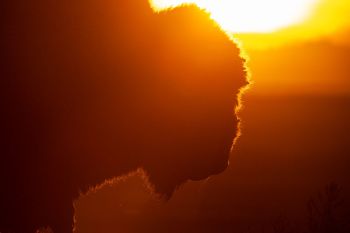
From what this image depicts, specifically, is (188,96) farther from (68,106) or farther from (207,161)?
(68,106)

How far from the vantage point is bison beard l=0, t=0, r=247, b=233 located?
2.14 m

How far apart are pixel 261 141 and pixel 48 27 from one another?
619 inches

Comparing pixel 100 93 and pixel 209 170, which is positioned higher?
pixel 100 93

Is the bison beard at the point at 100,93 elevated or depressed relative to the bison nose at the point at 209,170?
elevated

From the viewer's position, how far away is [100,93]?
2.19 meters

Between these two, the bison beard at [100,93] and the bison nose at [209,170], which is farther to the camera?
the bison nose at [209,170]

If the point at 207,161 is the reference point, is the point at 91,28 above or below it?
above

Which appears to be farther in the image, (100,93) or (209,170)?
(209,170)

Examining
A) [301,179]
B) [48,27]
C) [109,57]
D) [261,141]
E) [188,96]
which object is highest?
[261,141]

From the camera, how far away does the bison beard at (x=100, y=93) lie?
7.02ft

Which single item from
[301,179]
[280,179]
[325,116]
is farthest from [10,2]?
[325,116]

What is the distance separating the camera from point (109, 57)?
85.2 inches

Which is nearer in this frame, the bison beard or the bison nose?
the bison beard

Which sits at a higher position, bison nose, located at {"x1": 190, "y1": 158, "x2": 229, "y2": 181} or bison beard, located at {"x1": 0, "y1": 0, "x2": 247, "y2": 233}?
bison beard, located at {"x1": 0, "y1": 0, "x2": 247, "y2": 233}
